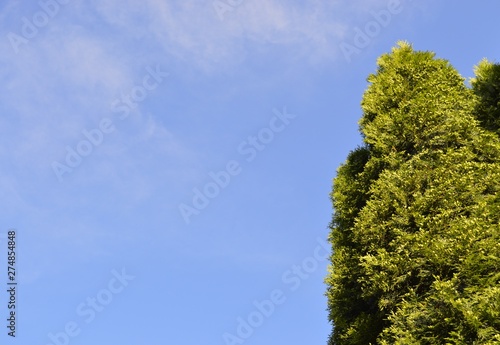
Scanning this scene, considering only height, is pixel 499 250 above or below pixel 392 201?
below

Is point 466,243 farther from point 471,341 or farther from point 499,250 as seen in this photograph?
point 471,341

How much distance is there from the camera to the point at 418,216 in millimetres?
16641

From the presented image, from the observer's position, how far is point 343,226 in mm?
21047

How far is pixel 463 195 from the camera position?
16734 millimetres

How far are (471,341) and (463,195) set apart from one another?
15.9ft

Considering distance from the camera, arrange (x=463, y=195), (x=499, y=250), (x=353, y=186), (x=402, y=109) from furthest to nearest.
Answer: (x=353, y=186) → (x=402, y=109) → (x=463, y=195) → (x=499, y=250)

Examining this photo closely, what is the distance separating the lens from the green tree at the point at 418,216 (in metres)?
15.0

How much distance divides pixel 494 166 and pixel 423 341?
6669 millimetres

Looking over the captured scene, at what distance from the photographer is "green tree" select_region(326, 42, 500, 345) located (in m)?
15.0

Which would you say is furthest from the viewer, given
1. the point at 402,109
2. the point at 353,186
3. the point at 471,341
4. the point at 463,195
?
the point at 353,186

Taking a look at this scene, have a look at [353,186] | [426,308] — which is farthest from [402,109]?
[426,308]

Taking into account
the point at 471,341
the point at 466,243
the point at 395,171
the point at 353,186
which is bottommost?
the point at 471,341

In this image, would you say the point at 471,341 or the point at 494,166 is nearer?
the point at 471,341

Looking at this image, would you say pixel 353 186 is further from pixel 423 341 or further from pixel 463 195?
pixel 423 341
